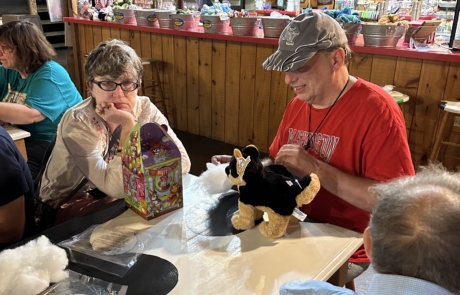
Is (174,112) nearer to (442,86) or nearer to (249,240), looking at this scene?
(442,86)

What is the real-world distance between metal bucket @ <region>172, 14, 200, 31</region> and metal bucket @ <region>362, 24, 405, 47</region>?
1717 millimetres

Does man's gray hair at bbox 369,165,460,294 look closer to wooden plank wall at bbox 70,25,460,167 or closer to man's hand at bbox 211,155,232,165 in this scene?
man's hand at bbox 211,155,232,165

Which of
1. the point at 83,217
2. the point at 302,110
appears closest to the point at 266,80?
the point at 302,110

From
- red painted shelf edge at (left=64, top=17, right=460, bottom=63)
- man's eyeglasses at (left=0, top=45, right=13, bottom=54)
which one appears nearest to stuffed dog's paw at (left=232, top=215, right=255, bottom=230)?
man's eyeglasses at (left=0, top=45, right=13, bottom=54)

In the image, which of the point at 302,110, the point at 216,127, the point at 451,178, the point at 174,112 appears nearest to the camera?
the point at 451,178

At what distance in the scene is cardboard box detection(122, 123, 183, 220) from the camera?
3.84 ft

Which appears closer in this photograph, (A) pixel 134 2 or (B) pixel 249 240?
(B) pixel 249 240

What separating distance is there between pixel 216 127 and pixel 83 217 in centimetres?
283

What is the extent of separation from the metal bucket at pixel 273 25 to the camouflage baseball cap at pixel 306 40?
197 cm

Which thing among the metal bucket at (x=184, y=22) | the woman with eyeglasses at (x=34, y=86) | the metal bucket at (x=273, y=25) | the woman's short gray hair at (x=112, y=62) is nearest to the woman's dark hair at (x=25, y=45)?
the woman with eyeglasses at (x=34, y=86)

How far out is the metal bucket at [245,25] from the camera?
11.3ft

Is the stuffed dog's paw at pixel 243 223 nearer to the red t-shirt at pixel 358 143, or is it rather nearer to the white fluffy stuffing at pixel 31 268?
the red t-shirt at pixel 358 143

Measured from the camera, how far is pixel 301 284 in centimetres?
87

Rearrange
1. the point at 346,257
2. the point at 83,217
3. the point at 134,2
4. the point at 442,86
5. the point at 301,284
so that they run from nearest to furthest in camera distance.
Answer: the point at 301,284, the point at 346,257, the point at 83,217, the point at 442,86, the point at 134,2
